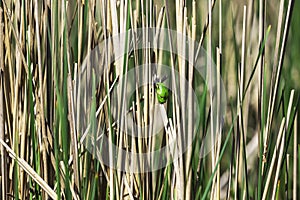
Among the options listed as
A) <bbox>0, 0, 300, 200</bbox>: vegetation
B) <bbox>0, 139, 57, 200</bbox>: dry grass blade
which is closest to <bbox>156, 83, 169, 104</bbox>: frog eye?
<bbox>0, 0, 300, 200</bbox>: vegetation

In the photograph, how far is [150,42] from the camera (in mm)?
1116

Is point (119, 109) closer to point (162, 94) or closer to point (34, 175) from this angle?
point (162, 94)

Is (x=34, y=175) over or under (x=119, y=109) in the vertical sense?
under

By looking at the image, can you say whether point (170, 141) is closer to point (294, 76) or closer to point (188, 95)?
point (188, 95)

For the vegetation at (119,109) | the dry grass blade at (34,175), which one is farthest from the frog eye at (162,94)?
the dry grass blade at (34,175)

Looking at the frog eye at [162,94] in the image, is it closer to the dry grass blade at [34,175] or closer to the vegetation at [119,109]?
the vegetation at [119,109]

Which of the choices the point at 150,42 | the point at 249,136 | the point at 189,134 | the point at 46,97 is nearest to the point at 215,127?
the point at 189,134

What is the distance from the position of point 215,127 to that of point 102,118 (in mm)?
256

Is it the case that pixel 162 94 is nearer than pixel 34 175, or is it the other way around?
pixel 162 94

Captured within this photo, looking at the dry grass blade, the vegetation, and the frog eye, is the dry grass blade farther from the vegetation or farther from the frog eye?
the frog eye

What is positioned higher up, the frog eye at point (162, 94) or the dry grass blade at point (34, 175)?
the frog eye at point (162, 94)

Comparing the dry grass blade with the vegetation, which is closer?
the vegetation

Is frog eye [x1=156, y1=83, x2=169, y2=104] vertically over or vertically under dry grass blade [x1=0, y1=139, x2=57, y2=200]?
over

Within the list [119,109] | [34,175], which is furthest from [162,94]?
[34,175]
